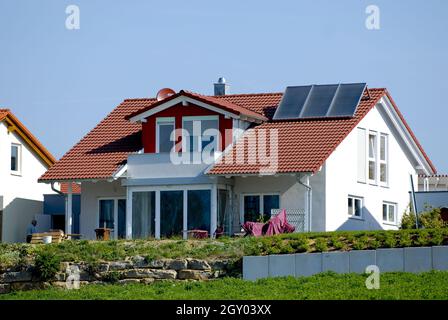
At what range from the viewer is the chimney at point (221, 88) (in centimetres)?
5641

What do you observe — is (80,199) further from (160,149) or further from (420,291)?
(420,291)

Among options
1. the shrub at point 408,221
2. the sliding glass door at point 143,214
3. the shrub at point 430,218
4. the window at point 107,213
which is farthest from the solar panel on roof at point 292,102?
the window at point 107,213

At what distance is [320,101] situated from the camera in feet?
168

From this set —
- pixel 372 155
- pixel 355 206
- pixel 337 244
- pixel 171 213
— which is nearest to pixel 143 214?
pixel 171 213

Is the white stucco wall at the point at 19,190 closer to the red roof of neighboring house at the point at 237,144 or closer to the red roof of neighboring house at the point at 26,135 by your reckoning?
the red roof of neighboring house at the point at 26,135

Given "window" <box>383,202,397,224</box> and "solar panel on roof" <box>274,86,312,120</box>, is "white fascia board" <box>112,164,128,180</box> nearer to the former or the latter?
"solar panel on roof" <box>274,86,312,120</box>

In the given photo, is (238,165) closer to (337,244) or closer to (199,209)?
(199,209)

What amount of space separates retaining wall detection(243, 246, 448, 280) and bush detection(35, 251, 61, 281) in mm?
6185

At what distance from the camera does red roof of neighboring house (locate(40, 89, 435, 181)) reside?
48031 mm

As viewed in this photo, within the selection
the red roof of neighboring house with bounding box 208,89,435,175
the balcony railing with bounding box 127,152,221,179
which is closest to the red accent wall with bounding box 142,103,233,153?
the red roof of neighboring house with bounding box 208,89,435,175

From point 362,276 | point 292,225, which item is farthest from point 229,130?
point 362,276
